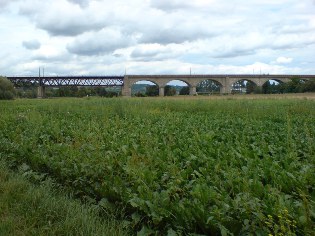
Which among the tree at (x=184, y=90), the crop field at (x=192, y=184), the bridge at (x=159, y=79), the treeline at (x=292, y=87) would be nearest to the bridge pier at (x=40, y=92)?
the bridge at (x=159, y=79)

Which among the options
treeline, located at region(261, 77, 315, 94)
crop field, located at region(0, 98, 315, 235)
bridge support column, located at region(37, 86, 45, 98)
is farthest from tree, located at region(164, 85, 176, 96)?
crop field, located at region(0, 98, 315, 235)

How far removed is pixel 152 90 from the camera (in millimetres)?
107062

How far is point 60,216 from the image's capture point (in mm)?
4113

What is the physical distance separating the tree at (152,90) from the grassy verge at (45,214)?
3861 inches

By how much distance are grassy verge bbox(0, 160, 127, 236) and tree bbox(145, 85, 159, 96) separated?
9807 cm

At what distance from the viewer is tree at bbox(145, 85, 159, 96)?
10466 centimetres

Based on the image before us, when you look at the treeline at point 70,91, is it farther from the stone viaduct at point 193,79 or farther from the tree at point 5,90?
the tree at point 5,90

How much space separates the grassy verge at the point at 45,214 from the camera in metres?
3.70

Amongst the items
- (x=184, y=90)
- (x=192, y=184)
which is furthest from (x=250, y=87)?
(x=192, y=184)

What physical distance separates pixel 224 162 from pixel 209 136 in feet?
9.20

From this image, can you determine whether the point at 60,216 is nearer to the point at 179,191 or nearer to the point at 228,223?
the point at 179,191

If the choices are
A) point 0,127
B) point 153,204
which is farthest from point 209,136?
point 0,127

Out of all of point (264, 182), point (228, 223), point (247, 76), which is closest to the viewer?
point (228, 223)

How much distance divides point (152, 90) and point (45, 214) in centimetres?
10336
